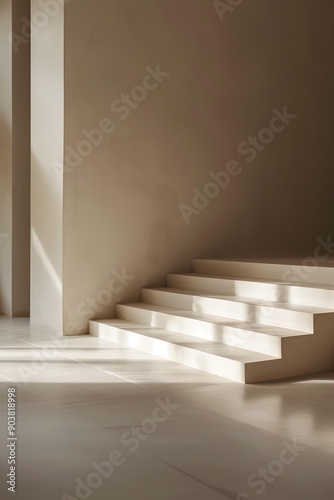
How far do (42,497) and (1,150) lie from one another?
553cm

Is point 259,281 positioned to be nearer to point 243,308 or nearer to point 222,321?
point 243,308

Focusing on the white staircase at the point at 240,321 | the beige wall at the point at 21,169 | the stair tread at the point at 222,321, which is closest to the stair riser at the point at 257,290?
the white staircase at the point at 240,321

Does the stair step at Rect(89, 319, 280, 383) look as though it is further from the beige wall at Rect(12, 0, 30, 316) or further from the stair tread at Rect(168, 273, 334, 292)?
the beige wall at Rect(12, 0, 30, 316)

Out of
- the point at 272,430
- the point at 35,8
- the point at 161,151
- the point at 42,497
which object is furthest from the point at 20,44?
the point at 42,497

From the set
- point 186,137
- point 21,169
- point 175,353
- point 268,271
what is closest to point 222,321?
point 175,353

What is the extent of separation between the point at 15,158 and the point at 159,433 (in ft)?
15.3

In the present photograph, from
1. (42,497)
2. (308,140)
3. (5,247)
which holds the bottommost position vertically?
(42,497)

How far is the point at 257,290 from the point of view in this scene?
553 cm

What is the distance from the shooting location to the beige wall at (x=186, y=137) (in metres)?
6.16

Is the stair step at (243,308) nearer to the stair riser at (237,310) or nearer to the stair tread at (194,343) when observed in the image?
the stair riser at (237,310)

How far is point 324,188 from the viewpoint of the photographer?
7629 mm

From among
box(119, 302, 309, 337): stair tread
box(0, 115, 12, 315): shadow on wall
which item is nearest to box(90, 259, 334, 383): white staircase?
box(119, 302, 309, 337): stair tread

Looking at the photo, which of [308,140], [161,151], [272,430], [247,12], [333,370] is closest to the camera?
[272,430]

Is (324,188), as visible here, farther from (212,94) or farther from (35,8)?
(35,8)
